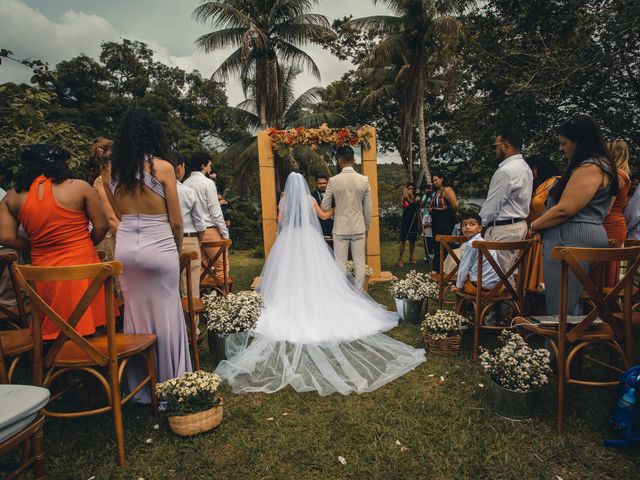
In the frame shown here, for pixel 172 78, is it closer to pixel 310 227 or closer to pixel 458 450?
pixel 310 227

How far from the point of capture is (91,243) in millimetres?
3125

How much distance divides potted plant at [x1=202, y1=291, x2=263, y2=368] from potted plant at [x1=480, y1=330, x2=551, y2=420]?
7.53 ft

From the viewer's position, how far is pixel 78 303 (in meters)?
2.41

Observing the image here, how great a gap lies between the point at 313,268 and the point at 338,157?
A: 180cm

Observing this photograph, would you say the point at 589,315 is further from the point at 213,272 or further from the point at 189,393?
the point at 213,272

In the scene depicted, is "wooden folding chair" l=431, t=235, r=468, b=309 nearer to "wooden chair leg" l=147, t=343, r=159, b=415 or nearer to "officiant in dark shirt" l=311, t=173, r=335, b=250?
"officiant in dark shirt" l=311, t=173, r=335, b=250

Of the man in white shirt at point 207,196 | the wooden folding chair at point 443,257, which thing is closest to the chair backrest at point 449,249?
the wooden folding chair at point 443,257

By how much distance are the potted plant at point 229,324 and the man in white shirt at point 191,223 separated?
861mm

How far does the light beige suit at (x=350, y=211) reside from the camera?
5914mm

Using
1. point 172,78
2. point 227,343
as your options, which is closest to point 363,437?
point 227,343

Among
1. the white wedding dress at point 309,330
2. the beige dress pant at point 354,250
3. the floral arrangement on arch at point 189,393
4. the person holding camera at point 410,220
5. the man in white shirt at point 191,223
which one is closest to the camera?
the floral arrangement on arch at point 189,393

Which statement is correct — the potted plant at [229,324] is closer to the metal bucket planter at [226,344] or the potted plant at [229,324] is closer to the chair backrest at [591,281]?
the metal bucket planter at [226,344]

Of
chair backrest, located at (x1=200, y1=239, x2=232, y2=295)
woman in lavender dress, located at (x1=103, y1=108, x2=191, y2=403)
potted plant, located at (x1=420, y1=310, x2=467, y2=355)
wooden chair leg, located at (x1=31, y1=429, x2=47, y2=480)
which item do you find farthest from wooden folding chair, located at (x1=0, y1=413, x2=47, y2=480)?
potted plant, located at (x1=420, y1=310, x2=467, y2=355)

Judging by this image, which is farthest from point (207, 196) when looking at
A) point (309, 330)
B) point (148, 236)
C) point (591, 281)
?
point (591, 281)
